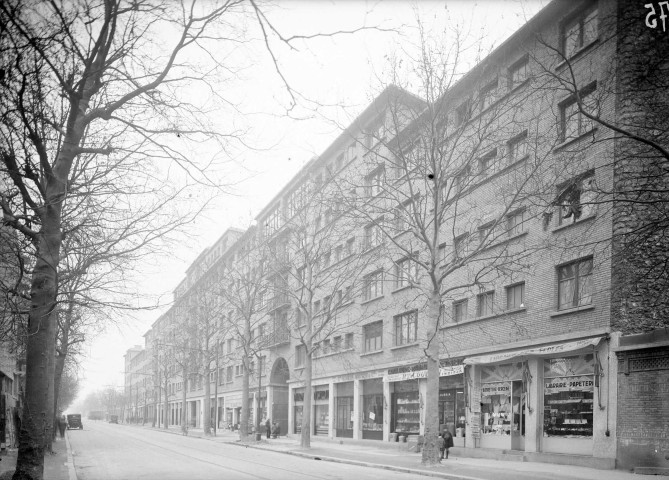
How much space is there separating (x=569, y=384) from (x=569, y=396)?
389mm

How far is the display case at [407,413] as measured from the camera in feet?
99.1

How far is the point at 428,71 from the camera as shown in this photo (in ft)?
61.8

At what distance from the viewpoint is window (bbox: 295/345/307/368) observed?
45.8 m

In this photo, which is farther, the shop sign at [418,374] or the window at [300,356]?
the window at [300,356]

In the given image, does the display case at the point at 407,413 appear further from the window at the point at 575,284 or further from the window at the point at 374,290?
the window at the point at 575,284

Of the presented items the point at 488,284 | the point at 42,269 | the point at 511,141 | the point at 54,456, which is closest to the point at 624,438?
the point at 488,284

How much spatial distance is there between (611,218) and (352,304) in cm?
2040

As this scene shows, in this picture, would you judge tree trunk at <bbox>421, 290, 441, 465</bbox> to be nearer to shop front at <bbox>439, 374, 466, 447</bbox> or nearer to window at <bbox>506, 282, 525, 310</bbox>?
window at <bbox>506, 282, 525, 310</bbox>

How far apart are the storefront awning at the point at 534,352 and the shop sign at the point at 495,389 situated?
0.99 meters

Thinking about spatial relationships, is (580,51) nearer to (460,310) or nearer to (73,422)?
(460,310)

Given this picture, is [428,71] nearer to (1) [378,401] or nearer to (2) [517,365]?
(2) [517,365]

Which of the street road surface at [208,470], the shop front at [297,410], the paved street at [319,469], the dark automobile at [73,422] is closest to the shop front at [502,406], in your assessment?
the paved street at [319,469]

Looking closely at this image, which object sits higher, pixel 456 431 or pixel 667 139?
pixel 667 139

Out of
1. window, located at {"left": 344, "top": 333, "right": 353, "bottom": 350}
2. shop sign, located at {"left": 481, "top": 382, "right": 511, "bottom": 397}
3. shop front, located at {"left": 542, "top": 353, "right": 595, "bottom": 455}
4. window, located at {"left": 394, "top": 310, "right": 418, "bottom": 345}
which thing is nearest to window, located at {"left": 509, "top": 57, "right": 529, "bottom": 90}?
shop front, located at {"left": 542, "top": 353, "right": 595, "bottom": 455}
